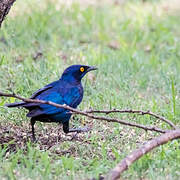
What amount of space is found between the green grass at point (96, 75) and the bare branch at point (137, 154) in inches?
11.1

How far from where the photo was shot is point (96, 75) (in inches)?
269

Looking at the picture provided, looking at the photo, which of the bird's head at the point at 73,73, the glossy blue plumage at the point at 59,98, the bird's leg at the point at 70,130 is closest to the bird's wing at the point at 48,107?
the glossy blue plumage at the point at 59,98

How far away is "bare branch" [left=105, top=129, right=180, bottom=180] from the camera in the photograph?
355 cm

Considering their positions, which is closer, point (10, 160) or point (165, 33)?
point (10, 160)

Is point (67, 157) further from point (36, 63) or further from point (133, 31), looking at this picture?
point (133, 31)

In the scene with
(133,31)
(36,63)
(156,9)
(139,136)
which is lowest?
(139,136)

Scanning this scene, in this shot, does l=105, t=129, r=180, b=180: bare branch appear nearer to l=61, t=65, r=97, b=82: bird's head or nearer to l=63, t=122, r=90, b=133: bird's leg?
l=63, t=122, r=90, b=133: bird's leg

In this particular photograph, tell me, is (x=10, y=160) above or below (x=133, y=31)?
below

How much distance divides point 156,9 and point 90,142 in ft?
16.8

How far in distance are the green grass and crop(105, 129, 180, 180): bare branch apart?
11.1 inches

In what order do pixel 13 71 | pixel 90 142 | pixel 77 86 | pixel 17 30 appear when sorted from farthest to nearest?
pixel 17 30
pixel 13 71
pixel 77 86
pixel 90 142

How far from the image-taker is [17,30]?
7.78 meters

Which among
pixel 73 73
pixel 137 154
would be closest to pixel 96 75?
pixel 73 73

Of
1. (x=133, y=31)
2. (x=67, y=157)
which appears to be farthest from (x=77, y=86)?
(x=133, y=31)
